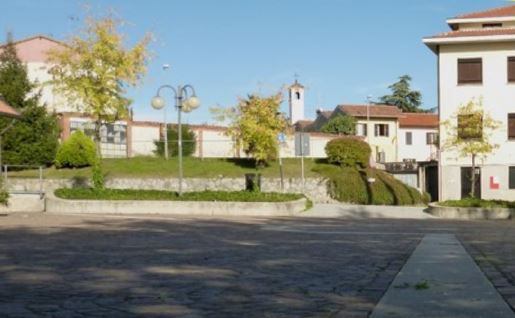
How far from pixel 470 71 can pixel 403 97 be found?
68186 millimetres

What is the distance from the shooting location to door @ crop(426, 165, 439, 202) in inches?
1775

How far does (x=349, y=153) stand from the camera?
39.1 meters

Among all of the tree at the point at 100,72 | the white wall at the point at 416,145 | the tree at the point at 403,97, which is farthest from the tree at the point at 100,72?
the tree at the point at 403,97

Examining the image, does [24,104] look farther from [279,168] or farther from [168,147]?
[279,168]

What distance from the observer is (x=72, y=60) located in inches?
1195

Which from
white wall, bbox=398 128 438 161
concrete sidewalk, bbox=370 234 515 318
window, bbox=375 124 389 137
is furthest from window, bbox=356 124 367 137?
concrete sidewalk, bbox=370 234 515 318

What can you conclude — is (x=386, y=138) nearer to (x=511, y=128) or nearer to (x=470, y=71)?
(x=470, y=71)

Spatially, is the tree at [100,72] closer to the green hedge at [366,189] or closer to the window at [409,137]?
the green hedge at [366,189]

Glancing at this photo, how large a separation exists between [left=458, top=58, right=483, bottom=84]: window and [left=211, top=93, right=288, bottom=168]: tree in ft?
35.2

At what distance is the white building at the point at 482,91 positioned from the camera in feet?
134

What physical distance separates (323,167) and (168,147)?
42.5 ft

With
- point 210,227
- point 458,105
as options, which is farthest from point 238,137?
point 210,227

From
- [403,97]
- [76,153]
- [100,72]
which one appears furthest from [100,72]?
[403,97]

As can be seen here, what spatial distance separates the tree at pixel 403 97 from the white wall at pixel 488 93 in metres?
67.2
